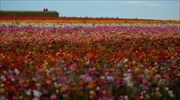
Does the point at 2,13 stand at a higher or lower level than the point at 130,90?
higher

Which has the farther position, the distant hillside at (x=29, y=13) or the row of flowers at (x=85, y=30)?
the distant hillside at (x=29, y=13)

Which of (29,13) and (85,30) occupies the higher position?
(29,13)

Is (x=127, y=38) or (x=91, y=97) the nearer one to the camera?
(x=91, y=97)

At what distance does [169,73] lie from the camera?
207 inches

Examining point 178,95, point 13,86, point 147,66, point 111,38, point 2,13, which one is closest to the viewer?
point 13,86

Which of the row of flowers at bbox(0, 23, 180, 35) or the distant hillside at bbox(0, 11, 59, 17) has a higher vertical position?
the distant hillside at bbox(0, 11, 59, 17)

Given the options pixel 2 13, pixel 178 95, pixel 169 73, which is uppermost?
pixel 2 13

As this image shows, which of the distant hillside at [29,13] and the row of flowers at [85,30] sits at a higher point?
the distant hillside at [29,13]

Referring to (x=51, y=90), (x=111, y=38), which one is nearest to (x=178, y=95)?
(x=51, y=90)

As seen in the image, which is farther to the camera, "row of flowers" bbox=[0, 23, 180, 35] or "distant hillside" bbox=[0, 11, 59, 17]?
"distant hillside" bbox=[0, 11, 59, 17]

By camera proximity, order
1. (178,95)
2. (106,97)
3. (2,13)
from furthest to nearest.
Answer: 1. (2,13)
2. (178,95)
3. (106,97)

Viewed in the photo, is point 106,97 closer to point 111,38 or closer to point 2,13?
point 111,38

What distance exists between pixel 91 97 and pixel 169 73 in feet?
4.96

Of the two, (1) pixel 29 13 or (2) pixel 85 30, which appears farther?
(1) pixel 29 13
